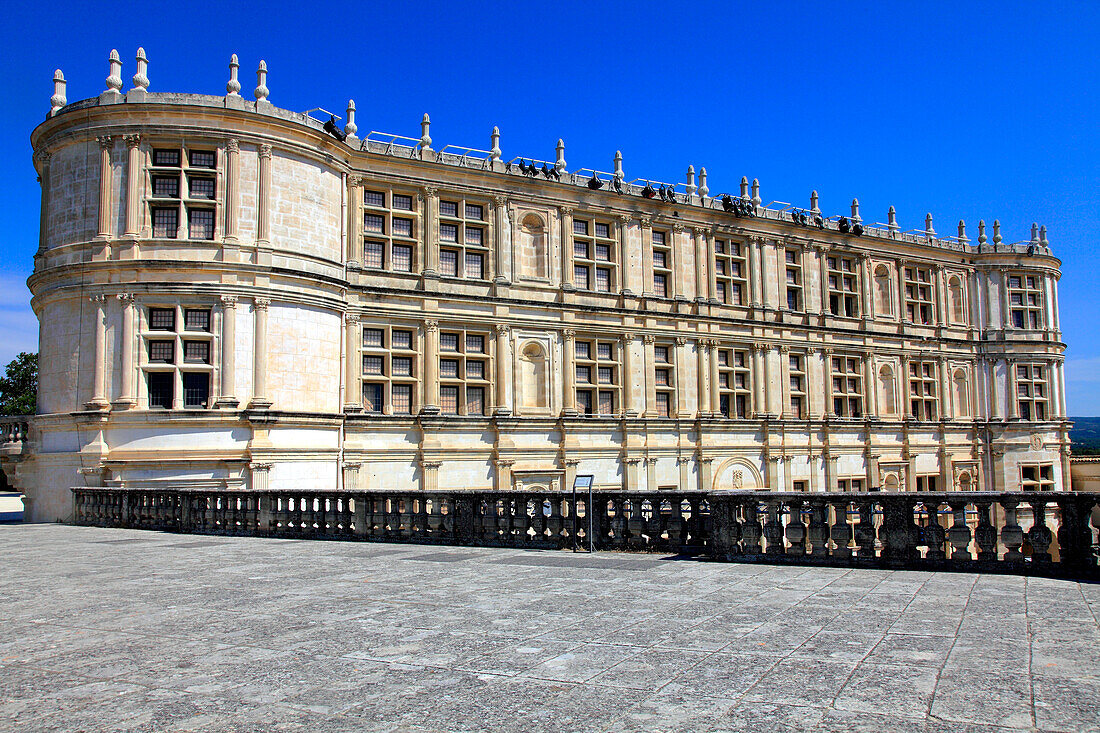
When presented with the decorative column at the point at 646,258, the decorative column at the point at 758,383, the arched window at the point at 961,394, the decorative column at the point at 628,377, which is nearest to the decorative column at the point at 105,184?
the decorative column at the point at 628,377

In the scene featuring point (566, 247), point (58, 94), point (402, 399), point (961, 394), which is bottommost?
point (402, 399)

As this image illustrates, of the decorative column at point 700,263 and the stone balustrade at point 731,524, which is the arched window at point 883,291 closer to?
the decorative column at point 700,263

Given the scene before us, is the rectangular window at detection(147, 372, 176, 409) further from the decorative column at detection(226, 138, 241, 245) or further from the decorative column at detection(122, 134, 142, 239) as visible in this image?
the decorative column at detection(226, 138, 241, 245)

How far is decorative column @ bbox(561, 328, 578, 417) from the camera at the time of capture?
3072cm

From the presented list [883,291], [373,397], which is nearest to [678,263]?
[883,291]

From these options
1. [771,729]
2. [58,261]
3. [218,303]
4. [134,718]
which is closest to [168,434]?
[218,303]

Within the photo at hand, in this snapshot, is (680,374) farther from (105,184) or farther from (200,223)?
(105,184)

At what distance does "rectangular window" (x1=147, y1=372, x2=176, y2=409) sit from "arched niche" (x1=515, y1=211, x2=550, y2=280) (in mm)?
12852

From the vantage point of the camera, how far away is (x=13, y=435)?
24.7m

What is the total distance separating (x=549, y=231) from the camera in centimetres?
3130

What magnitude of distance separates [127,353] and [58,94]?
9.24 m

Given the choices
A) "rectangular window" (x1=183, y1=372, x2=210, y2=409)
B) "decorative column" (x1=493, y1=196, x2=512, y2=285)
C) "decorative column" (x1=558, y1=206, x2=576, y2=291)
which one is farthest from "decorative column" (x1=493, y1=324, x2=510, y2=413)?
"rectangular window" (x1=183, y1=372, x2=210, y2=409)

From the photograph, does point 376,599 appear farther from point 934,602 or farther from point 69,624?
point 934,602

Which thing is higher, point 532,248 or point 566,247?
point 566,247
